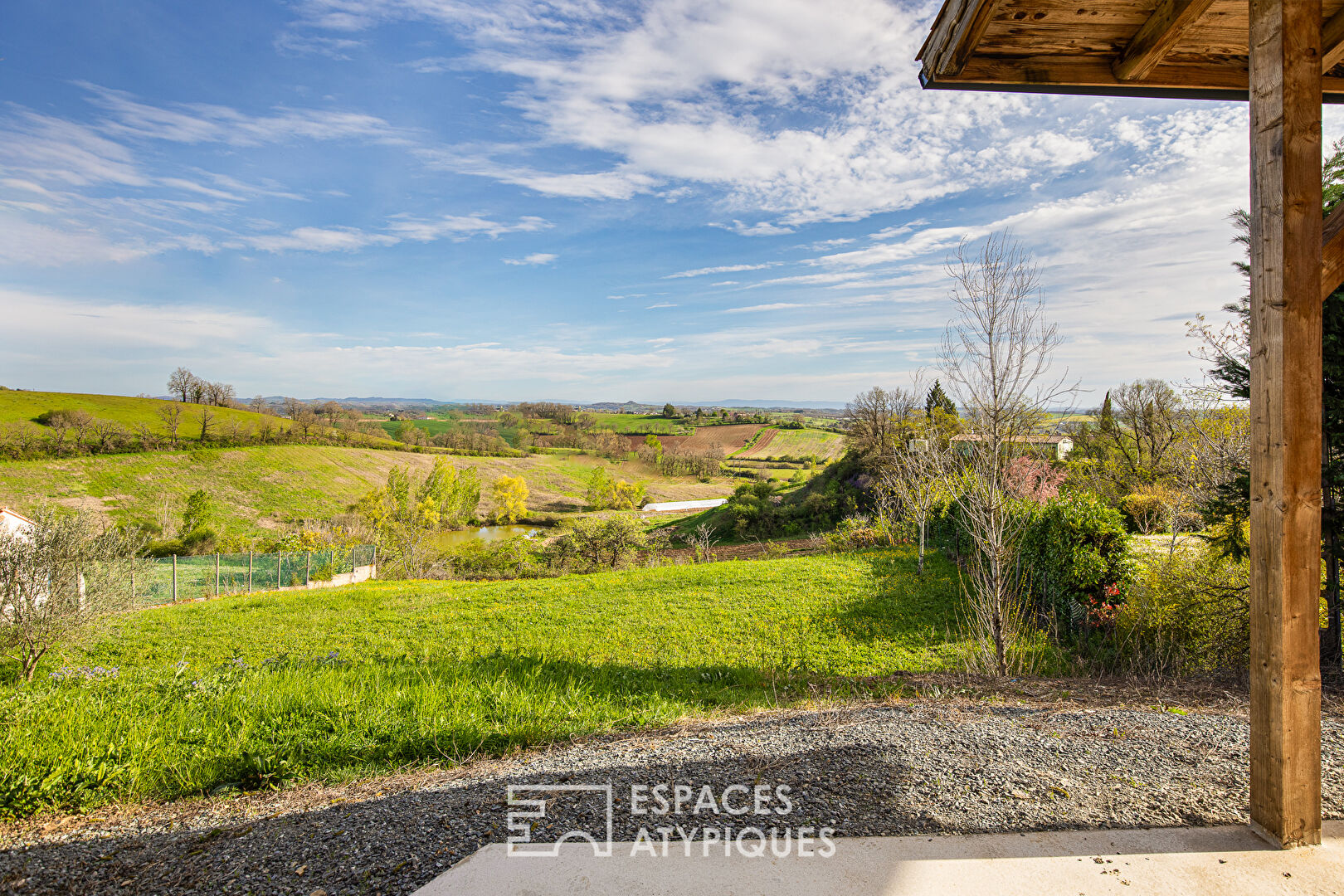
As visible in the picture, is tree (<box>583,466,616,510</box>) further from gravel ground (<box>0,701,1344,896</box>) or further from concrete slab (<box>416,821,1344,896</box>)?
concrete slab (<box>416,821,1344,896</box>)

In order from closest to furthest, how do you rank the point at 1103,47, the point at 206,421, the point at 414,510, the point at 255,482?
the point at 1103,47 → the point at 414,510 → the point at 255,482 → the point at 206,421

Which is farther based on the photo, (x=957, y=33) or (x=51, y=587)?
(x=51, y=587)

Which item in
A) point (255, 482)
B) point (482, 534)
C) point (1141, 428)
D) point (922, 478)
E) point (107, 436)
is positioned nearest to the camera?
point (922, 478)

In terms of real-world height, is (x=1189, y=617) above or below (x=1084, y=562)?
below

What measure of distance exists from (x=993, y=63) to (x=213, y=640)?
39.4ft

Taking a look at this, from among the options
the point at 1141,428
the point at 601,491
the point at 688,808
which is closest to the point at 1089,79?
the point at 688,808

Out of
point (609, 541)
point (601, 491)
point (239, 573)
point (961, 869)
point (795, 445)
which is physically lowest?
point (239, 573)

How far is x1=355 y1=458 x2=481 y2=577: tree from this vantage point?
21.2 meters

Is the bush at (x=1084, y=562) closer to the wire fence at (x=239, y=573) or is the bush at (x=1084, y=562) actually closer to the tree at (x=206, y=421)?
the wire fence at (x=239, y=573)

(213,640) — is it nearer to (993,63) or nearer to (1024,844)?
(1024,844)

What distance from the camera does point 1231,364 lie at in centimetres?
517

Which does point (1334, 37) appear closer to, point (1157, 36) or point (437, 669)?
point (1157, 36)

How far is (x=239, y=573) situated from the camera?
16531 millimetres

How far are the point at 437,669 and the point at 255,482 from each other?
4363cm
